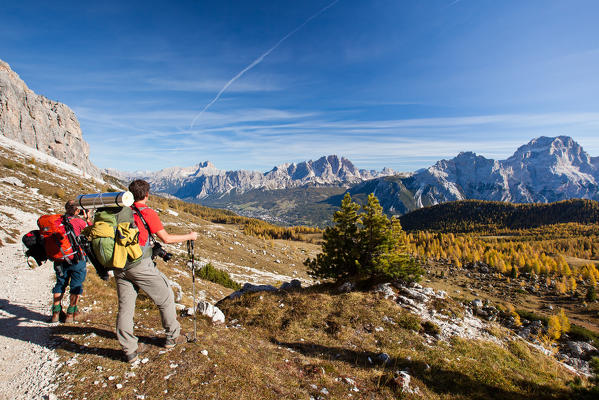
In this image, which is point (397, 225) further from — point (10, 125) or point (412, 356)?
point (10, 125)

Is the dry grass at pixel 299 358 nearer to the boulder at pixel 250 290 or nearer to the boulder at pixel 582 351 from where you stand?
the boulder at pixel 250 290

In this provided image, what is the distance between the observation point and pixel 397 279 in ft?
61.7

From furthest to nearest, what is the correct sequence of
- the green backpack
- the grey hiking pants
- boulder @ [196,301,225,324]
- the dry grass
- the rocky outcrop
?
the rocky outcrop
boulder @ [196,301,225,324]
the grey hiking pants
the dry grass
the green backpack

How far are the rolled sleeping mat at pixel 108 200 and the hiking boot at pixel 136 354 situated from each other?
436 cm

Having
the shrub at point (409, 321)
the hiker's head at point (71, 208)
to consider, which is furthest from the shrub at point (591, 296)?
the hiker's head at point (71, 208)

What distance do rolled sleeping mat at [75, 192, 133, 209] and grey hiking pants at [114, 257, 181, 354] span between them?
178 centimetres

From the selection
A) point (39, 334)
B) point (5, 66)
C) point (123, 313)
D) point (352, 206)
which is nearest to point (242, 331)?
point (123, 313)

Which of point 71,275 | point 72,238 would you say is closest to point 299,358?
point 71,275

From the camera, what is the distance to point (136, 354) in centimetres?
732

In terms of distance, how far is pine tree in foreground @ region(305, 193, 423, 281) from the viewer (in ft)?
63.3

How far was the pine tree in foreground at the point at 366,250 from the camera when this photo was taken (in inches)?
759

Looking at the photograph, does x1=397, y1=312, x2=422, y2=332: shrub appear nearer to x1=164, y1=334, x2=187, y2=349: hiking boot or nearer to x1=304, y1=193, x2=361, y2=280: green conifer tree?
x1=304, y1=193, x2=361, y2=280: green conifer tree

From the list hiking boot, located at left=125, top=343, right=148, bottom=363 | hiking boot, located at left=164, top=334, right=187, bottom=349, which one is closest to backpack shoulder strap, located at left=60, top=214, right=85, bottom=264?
hiking boot, located at left=125, top=343, right=148, bottom=363

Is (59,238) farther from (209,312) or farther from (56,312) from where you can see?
(209,312)
